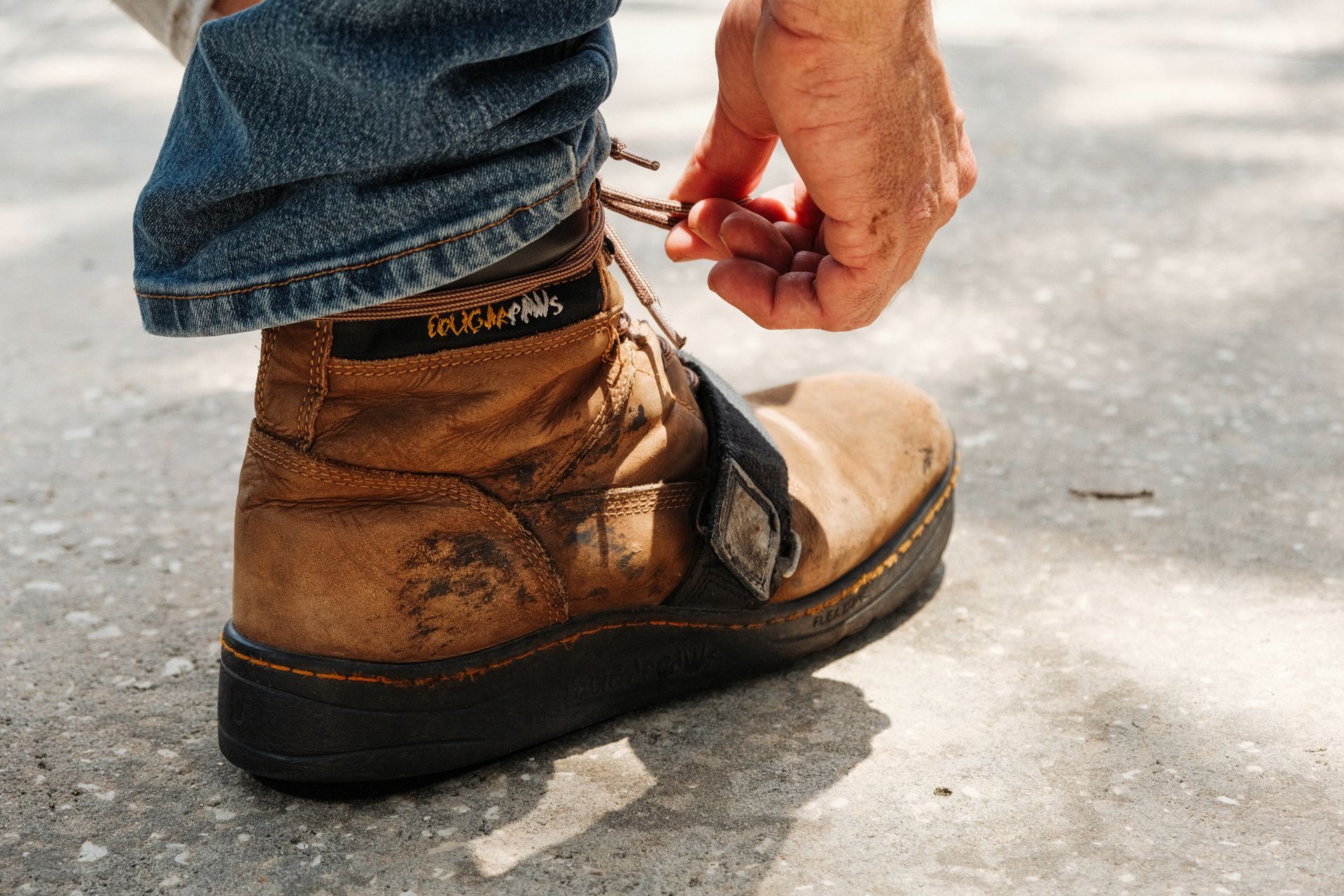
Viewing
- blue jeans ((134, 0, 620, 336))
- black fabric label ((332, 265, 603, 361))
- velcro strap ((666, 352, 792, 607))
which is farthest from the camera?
velcro strap ((666, 352, 792, 607))

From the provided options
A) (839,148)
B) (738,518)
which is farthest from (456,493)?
(839,148)

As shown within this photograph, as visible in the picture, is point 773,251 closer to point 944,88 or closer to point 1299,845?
point 944,88

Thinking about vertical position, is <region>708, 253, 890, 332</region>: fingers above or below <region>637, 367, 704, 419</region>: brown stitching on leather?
above

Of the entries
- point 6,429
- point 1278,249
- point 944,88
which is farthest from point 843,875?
point 1278,249

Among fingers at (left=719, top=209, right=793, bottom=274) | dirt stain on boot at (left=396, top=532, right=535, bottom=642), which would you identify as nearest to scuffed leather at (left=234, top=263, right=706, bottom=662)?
dirt stain on boot at (left=396, top=532, right=535, bottom=642)

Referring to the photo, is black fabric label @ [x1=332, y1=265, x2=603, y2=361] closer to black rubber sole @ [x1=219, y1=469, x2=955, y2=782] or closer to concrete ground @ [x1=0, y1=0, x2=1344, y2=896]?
black rubber sole @ [x1=219, y1=469, x2=955, y2=782]

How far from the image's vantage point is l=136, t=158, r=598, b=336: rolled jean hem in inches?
30.8

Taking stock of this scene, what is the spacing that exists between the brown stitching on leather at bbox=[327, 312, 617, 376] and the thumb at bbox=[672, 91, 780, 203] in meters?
0.24

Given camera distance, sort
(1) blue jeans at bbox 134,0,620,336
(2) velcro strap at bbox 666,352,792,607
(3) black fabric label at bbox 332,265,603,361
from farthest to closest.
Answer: (2) velcro strap at bbox 666,352,792,607
(3) black fabric label at bbox 332,265,603,361
(1) blue jeans at bbox 134,0,620,336

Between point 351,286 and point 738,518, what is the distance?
357mm

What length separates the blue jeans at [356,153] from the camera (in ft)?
2.41

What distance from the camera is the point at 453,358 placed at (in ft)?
2.81

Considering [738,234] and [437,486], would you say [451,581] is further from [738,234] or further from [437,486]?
[738,234]

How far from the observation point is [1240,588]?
1.15 metres
